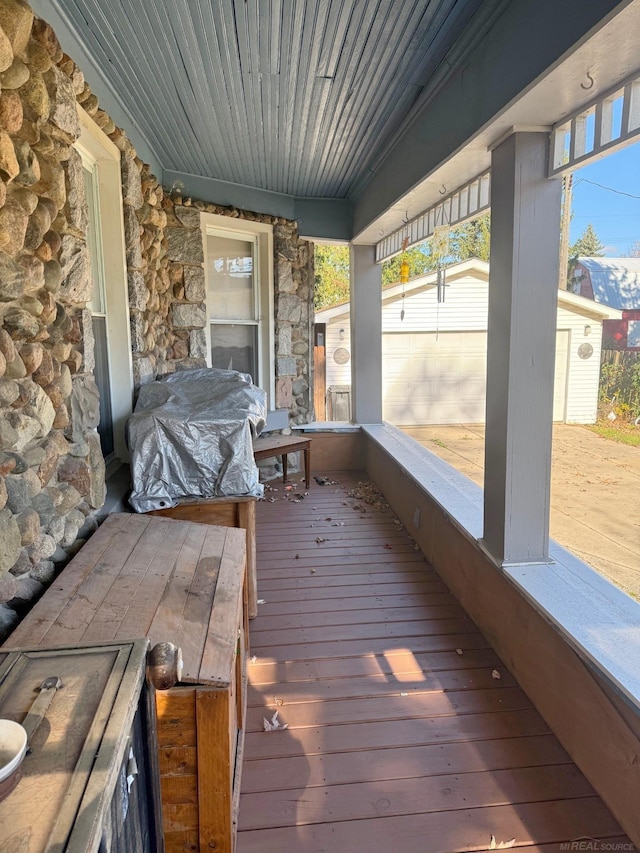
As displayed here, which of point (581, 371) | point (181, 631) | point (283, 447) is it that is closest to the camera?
point (181, 631)

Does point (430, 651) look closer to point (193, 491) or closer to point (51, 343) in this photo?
point (193, 491)

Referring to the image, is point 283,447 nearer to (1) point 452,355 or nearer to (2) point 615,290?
(1) point 452,355

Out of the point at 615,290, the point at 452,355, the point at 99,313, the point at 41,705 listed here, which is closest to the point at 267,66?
the point at 99,313

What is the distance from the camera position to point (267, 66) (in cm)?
265

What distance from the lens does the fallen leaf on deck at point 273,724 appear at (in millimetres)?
2107

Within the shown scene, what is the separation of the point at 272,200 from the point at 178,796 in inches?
195

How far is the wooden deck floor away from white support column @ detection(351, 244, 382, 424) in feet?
9.49

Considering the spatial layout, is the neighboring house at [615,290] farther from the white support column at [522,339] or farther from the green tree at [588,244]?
the white support column at [522,339]

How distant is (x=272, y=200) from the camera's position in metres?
5.23

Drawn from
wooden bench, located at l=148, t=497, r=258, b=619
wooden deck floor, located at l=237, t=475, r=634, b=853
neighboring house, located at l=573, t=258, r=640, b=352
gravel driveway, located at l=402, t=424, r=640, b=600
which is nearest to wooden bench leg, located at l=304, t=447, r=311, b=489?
wooden deck floor, located at l=237, t=475, r=634, b=853

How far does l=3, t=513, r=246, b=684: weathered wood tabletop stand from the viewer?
1527 millimetres

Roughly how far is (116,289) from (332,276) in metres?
19.4

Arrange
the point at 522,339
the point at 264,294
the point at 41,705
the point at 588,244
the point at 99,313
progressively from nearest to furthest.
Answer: the point at 41,705
the point at 522,339
the point at 99,313
the point at 264,294
the point at 588,244

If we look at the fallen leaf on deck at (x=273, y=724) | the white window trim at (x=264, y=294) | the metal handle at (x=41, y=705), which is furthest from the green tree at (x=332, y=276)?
the metal handle at (x=41, y=705)
